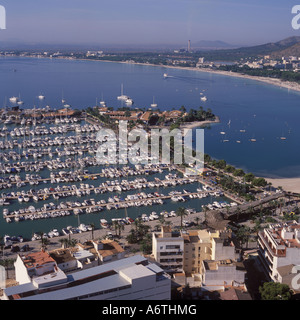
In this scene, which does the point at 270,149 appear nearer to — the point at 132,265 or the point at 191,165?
the point at 191,165

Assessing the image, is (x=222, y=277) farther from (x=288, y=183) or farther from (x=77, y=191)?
(x=288, y=183)

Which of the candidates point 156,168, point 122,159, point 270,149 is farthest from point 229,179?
point 270,149

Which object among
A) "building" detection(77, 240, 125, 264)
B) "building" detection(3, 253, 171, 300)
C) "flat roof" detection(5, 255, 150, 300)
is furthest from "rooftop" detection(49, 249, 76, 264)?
"flat roof" detection(5, 255, 150, 300)

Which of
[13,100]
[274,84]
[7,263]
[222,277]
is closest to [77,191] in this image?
[7,263]

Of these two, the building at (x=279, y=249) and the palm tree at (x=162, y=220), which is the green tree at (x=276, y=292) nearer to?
the building at (x=279, y=249)

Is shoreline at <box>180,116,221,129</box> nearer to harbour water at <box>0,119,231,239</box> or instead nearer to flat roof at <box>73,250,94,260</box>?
harbour water at <box>0,119,231,239</box>

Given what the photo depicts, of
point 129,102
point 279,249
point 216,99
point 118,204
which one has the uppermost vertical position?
point 216,99

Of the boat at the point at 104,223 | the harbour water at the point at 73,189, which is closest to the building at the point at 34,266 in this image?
the harbour water at the point at 73,189
